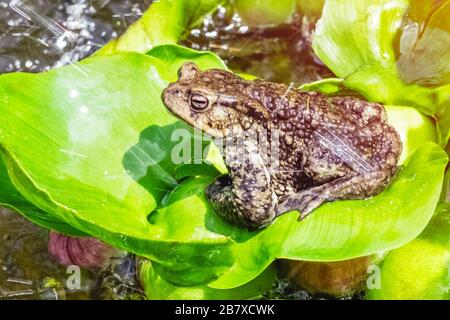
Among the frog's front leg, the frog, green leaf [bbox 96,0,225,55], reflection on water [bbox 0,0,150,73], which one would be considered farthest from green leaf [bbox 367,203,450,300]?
reflection on water [bbox 0,0,150,73]

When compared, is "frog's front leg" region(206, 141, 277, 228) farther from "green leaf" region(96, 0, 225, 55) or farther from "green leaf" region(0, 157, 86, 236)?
"green leaf" region(96, 0, 225, 55)

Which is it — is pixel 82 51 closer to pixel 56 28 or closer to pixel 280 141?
pixel 56 28

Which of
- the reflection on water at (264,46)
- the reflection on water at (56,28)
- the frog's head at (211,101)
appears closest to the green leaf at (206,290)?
the frog's head at (211,101)

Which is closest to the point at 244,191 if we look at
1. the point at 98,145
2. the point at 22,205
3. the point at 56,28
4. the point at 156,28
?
the point at 98,145

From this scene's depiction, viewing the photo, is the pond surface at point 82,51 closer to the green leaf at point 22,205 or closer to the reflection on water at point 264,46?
the reflection on water at point 264,46

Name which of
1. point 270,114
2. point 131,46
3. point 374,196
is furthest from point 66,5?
point 374,196

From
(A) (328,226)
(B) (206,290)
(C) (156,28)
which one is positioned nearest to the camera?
(A) (328,226)

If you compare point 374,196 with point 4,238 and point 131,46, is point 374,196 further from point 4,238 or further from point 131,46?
point 4,238
